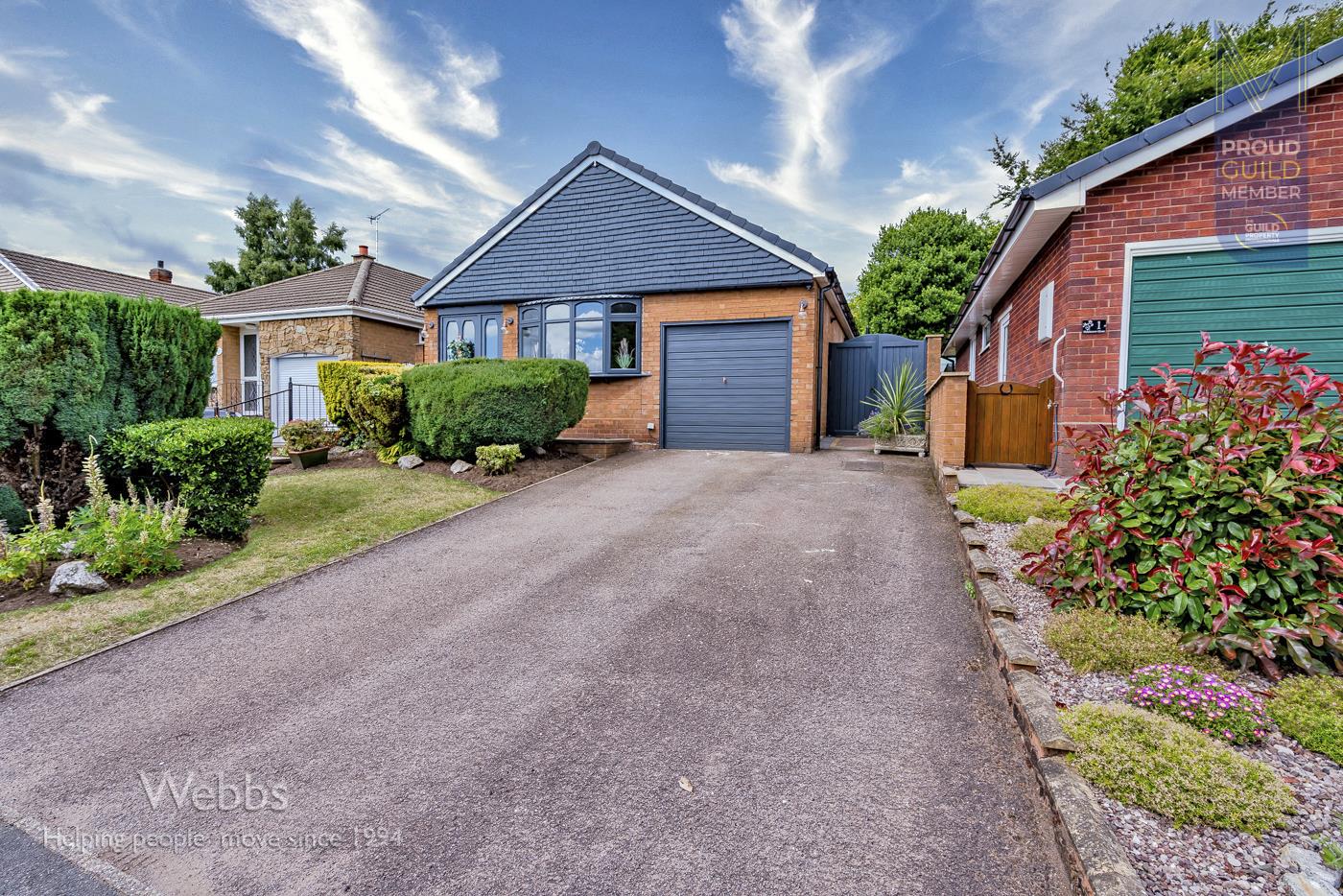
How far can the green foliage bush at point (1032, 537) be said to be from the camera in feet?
14.4

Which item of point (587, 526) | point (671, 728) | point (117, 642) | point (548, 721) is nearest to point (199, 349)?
point (117, 642)

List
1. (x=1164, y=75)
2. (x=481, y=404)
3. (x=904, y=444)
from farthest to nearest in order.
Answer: (x=1164, y=75)
(x=904, y=444)
(x=481, y=404)

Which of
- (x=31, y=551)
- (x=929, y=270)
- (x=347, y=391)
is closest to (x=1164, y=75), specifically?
(x=929, y=270)

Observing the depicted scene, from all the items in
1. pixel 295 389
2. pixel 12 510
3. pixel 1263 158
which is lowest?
pixel 12 510

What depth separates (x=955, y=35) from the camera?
10805 millimetres

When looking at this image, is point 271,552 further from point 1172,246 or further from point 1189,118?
point 1189,118

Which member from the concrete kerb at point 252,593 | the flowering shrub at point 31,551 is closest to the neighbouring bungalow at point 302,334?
the concrete kerb at point 252,593

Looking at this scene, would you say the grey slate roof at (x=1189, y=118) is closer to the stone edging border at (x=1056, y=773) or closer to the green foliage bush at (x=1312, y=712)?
the stone edging border at (x=1056, y=773)

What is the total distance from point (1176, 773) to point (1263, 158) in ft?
23.6

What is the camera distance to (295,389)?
16.8 meters

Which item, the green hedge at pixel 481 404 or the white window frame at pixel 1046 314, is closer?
the white window frame at pixel 1046 314

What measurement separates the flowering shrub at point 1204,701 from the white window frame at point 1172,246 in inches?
187

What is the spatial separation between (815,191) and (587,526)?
14337 mm

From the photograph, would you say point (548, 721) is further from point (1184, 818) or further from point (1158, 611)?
point (1158, 611)
